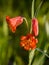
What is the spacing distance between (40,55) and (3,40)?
0.96 feet

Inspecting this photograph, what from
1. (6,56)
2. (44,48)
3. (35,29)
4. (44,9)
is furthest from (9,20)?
(44,9)

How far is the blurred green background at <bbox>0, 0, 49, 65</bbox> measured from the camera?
5.36ft

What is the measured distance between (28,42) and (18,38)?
0.39 meters

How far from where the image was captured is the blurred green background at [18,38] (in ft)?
5.36

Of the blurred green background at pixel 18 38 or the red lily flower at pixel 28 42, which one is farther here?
the blurred green background at pixel 18 38

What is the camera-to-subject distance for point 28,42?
4.54 feet

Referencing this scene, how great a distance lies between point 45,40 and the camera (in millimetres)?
1637

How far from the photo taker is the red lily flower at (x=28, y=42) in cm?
134

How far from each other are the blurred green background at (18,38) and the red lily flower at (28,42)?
0.16 meters

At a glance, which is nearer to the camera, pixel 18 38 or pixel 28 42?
pixel 28 42

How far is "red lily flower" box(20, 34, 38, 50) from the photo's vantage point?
1.34 meters

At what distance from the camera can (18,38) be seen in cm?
177

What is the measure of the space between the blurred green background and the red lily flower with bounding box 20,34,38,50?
0.16 meters

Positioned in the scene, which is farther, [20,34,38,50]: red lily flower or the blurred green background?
the blurred green background
